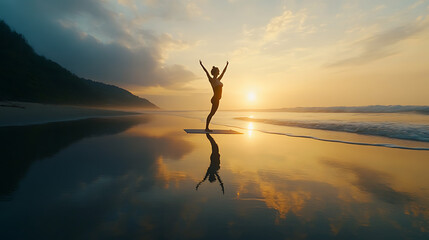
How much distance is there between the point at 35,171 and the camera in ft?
12.3

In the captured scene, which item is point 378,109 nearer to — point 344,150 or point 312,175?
point 344,150

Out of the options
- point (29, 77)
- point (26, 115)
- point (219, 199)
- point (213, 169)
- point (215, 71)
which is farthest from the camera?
point (29, 77)

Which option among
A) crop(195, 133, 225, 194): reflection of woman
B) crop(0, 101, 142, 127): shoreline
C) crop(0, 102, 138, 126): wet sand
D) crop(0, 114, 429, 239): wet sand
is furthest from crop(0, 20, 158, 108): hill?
crop(195, 133, 225, 194): reflection of woman

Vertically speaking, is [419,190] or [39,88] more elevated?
[39,88]

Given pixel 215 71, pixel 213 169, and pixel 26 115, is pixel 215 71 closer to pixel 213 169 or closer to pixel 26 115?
pixel 213 169

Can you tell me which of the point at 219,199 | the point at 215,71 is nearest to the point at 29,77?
the point at 215,71

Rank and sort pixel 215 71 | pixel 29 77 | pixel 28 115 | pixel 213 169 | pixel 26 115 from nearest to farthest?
pixel 213 169 → pixel 215 71 → pixel 26 115 → pixel 28 115 → pixel 29 77

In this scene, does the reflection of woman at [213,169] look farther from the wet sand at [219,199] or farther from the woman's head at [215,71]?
the woman's head at [215,71]

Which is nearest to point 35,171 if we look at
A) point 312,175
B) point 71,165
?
point 71,165

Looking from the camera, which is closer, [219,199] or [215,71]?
[219,199]

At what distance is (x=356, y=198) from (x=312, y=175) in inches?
41.0

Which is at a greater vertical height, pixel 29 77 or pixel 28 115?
pixel 29 77

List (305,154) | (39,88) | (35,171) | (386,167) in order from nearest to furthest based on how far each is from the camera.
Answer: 1. (35,171)
2. (386,167)
3. (305,154)
4. (39,88)

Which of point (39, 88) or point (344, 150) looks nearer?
point (344, 150)
